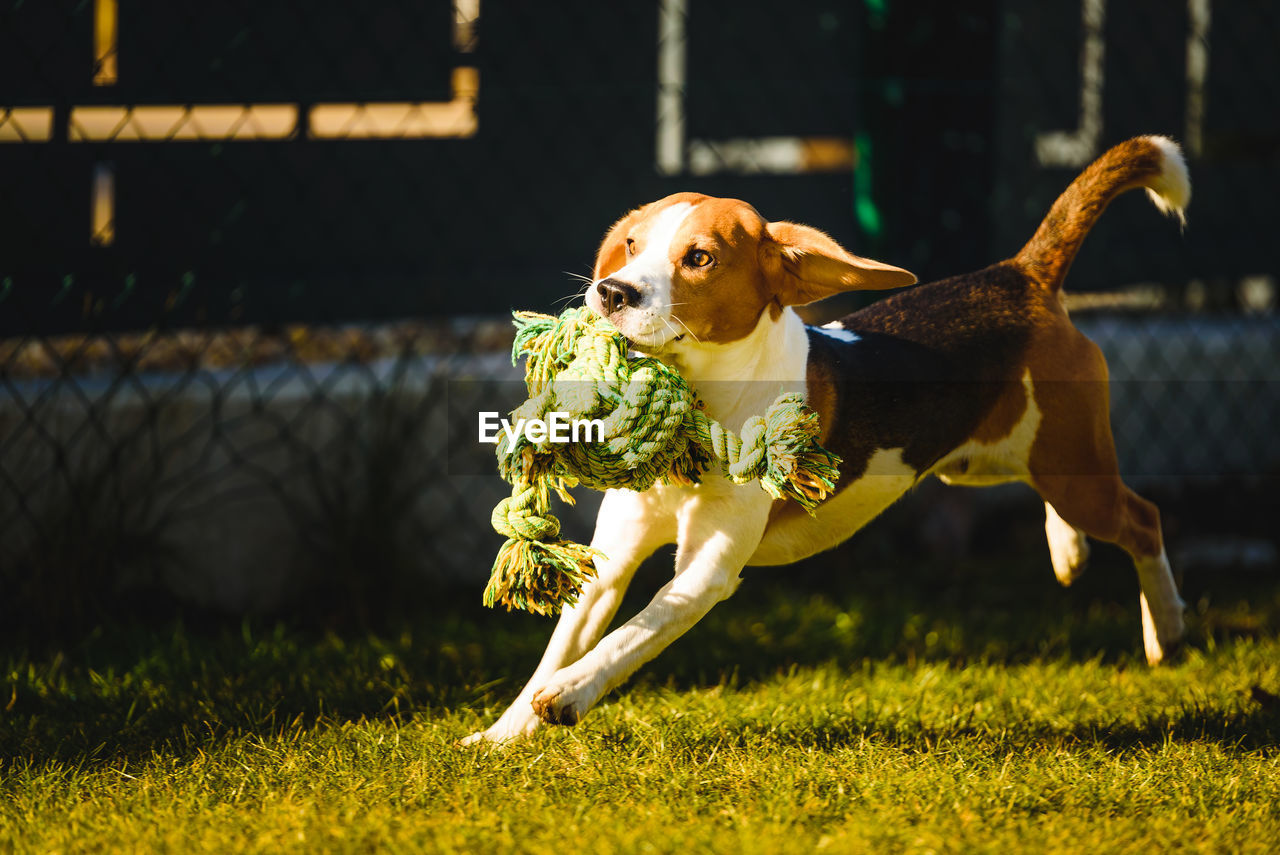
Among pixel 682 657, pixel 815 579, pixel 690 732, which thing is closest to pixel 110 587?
pixel 682 657

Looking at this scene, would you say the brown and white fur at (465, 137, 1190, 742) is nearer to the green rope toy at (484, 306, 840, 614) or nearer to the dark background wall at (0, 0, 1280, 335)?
the green rope toy at (484, 306, 840, 614)

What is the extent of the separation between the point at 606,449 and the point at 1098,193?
63.0 inches

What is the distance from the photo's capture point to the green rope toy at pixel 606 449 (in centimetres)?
236

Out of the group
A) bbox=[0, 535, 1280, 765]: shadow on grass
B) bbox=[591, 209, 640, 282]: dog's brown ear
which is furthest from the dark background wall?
bbox=[591, 209, 640, 282]: dog's brown ear

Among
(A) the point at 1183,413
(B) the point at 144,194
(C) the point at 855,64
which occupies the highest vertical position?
(C) the point at 855,64

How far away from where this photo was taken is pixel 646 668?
3.50m

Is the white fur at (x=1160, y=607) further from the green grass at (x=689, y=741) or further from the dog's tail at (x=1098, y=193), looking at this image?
the dog's tail at (x=1098, y=193)

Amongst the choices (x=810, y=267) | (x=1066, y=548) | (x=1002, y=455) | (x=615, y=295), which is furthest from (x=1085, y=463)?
(x=615, y=295)

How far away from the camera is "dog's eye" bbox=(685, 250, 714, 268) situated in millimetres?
2467

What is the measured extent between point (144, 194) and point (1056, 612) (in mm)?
3486

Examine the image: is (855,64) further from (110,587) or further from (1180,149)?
(110,587)

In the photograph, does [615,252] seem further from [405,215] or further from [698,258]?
[405,215]

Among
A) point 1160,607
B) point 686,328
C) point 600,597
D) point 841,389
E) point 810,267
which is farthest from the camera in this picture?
point 1160,607

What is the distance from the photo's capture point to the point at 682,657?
358 cm
